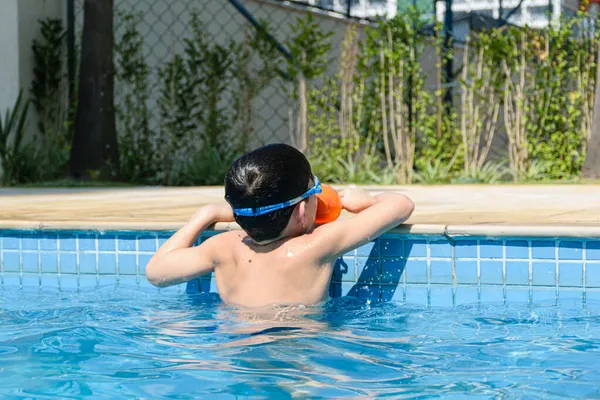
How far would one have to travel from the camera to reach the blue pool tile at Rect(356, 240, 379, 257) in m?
3.29

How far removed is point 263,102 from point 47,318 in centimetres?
697

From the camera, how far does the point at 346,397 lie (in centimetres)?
215

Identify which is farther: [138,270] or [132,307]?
[138,270]

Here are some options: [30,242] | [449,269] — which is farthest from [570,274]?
[30,242]

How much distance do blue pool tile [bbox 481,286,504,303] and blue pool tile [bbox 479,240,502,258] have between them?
123 mm

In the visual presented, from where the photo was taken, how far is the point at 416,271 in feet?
10.8

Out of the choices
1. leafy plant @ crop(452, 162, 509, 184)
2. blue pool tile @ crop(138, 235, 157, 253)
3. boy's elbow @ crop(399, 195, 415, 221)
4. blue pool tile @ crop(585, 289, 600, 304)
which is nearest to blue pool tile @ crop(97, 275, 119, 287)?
blue pool tile @ crop(138, 235, 157, 253)

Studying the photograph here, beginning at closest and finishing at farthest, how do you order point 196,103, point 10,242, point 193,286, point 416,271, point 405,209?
1. point 405,209
2. point 416,271
3. point 193,286
4. point 10,242
5. point 196,103

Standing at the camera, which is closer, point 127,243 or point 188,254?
point 188,254

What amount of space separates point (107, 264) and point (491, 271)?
5.33 ft

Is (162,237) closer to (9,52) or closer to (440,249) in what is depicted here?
(440,249)

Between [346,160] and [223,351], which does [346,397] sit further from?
[346,160]

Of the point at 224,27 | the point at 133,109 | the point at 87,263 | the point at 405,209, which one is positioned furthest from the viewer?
the point at 224,27

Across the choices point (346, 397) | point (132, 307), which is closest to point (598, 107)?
point (132, 307)
